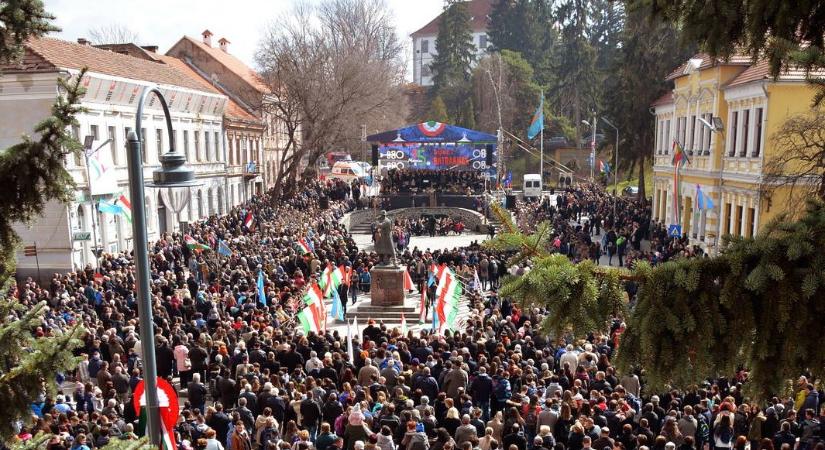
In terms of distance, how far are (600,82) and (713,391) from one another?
199 feet

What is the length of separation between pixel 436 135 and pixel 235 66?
1964 centimetres

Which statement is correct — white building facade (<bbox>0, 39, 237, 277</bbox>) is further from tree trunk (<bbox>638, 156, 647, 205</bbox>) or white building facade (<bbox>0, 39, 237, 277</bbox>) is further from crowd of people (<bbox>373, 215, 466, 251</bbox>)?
tree trunk (<bbox>638, 156, 647, 205</bbox>)

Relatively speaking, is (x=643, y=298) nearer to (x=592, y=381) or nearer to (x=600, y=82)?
(x=592, y=381)

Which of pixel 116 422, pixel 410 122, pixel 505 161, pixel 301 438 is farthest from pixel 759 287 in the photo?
pixel 410 122

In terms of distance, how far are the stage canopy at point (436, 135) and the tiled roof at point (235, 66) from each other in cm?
1065

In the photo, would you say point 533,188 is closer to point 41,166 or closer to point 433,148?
point 433,148

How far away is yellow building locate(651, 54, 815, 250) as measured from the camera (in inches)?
949

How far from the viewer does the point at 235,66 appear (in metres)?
56.1

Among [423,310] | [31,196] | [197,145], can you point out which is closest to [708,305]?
[31,196]

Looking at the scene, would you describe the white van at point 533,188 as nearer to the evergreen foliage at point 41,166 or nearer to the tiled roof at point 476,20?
the evergreen foliage at point 41,166

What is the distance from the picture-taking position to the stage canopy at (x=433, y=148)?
1800 inches

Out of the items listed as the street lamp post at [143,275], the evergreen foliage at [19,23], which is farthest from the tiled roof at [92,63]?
the street lamp post at [143,275]

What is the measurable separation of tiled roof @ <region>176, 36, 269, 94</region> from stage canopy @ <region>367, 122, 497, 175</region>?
10022mm

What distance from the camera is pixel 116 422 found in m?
9.98
